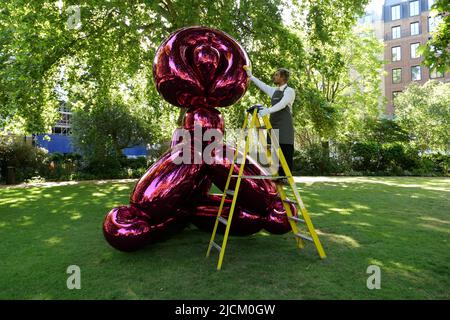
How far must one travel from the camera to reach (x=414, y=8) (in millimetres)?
53906

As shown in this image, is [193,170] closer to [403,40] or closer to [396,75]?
[396,75]

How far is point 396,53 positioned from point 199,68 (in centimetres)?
5777

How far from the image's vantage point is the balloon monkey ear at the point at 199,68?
517 cm

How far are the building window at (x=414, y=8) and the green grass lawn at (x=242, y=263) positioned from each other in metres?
56.0

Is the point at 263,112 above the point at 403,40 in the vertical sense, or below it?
below

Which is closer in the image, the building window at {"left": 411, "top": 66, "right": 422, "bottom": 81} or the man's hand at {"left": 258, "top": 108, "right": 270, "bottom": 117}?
the man's hand at {"left": 258, "top": 108, "right": 270, "bottom": 117}

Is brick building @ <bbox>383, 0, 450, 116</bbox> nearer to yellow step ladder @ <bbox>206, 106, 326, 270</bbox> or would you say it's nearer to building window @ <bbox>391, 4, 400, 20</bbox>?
building window @ <bbox>391, 4, 400, 20</bbox>

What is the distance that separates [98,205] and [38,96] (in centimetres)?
529

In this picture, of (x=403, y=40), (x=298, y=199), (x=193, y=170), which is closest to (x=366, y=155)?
(x=298, y=199)

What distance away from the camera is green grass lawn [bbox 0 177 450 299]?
152 inches

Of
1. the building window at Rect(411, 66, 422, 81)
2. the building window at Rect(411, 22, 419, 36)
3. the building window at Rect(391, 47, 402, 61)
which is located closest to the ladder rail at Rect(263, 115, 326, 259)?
the building window at Rect(411, 66, 422, 81)

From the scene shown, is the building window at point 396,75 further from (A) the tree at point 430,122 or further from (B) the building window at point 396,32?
(A) the tree at point 430,122
